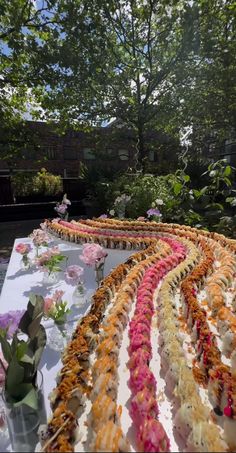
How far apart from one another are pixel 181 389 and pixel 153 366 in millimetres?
220

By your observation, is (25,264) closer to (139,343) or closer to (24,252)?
(24,252)

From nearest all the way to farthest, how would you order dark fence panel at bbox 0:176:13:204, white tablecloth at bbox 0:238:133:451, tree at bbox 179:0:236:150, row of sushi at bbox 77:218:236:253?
white tablecloth at bbox 0:238:133:451 → row of sushi at bbox 77:218:236:253 → tree at bbox 179:0:236:150 → dark fence panel at bbox 0:176:13:204

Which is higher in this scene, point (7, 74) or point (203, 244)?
point (7, 74)

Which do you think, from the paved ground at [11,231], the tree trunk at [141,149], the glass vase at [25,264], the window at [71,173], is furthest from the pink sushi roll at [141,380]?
the window at [71,173]

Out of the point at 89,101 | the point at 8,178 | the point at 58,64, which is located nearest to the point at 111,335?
the point at 58,64

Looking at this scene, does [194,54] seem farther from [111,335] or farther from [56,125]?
[111,335]

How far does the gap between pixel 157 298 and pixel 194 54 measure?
31.4 feet

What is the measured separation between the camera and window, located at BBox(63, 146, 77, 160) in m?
18.1

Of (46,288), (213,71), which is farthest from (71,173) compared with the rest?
(46,288)

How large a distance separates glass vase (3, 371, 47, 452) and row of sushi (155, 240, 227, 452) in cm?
43

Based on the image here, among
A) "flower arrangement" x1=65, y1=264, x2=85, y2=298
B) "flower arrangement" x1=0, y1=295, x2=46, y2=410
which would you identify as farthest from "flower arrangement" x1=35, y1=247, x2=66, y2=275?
"flower arrangement" x1=0, y1=295, x2=46, y2=410

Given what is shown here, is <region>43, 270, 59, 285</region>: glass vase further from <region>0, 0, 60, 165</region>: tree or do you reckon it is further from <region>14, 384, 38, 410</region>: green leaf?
<region>0, 0, 60, 165</region>: tree

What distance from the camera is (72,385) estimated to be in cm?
91

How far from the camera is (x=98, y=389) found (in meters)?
0.92
